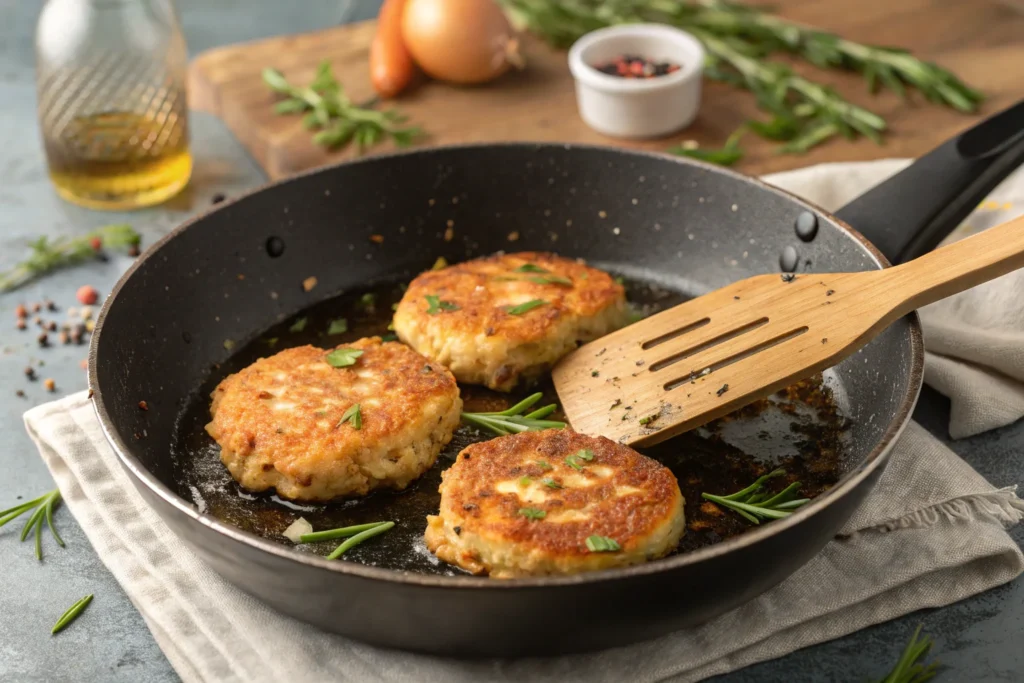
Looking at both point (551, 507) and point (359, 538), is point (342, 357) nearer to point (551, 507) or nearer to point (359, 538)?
point (359, 538)

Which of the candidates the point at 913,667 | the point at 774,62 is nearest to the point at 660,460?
the point at 913,667

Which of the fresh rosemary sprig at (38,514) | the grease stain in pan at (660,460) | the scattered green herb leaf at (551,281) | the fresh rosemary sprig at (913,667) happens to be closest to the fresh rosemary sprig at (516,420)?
the grease stain in pan at (660,460)

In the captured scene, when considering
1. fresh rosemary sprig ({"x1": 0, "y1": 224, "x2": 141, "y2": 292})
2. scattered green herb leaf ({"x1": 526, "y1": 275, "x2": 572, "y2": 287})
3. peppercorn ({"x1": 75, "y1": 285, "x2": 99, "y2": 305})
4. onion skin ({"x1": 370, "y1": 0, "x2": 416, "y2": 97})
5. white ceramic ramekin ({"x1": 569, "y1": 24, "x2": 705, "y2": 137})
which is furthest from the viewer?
onion skin ({"x1": 370, "y1": 0, "x2": 416, "y2": 97})

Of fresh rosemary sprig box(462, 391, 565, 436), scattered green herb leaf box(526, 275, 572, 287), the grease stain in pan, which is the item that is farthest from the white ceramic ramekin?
fresh rosemary sprig box(462, 391, 565, 436)

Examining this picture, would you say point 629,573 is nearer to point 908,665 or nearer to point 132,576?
point 908,665

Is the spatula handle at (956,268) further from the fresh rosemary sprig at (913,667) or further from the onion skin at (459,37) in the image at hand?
the onion skin at (459,37)

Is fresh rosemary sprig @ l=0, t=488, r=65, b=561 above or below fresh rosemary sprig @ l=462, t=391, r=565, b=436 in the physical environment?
below

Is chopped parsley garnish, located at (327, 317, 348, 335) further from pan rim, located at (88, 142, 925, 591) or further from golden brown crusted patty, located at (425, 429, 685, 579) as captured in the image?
golden brown crusted patty, located at (425, 429, 685, 579)
